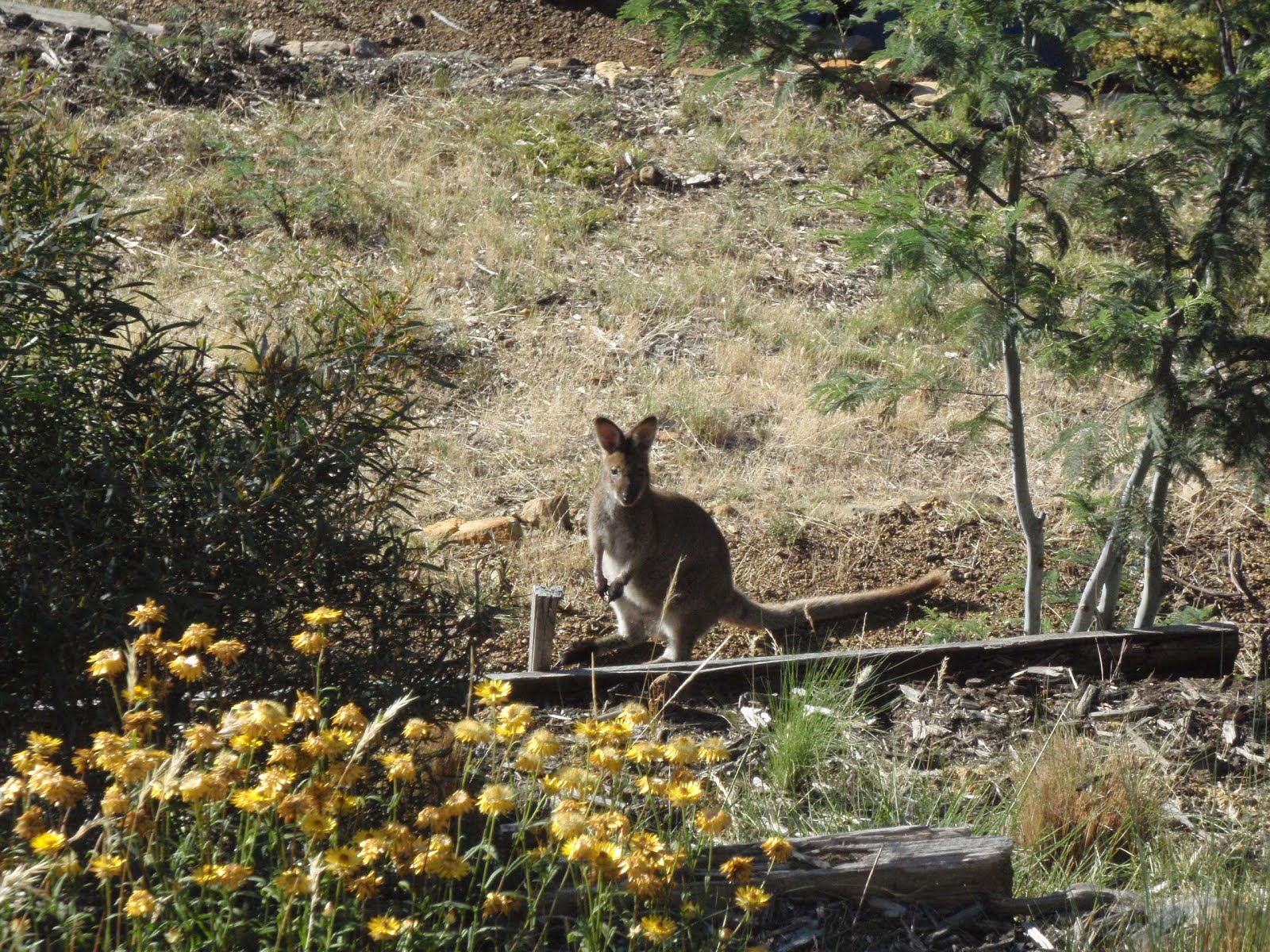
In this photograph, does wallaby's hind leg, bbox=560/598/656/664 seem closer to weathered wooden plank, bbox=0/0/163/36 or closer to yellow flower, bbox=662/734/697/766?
yellow flower, bbox=662/734/697/766

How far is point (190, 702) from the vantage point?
12.5 ft

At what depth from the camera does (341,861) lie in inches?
101

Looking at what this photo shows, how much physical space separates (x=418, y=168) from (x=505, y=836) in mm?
7767

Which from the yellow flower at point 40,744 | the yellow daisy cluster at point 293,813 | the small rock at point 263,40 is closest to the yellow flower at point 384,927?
the yellow daisy cluster at point 293,813

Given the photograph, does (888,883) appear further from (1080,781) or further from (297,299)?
(297,299)

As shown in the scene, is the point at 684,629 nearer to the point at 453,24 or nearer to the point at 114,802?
the point at 114,802

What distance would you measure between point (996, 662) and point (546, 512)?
110 inches

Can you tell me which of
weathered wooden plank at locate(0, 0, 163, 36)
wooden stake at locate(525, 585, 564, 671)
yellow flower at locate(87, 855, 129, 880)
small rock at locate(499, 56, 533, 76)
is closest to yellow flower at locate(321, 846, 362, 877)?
yellow flower at locate(87, 855, 129, 880)

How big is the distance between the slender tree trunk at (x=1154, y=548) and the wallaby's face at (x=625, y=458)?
7.92 ft

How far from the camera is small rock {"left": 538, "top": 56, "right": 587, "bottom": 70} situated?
1294 centimetres

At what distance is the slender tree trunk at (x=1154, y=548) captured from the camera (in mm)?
5574

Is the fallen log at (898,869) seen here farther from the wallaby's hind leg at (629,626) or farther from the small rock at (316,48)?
the small rock at (316,48)

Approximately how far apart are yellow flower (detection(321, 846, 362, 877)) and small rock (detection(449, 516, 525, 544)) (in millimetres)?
4606

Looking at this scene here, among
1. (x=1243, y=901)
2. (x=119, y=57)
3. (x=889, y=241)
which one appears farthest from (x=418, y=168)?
(x=1243, y=901)
